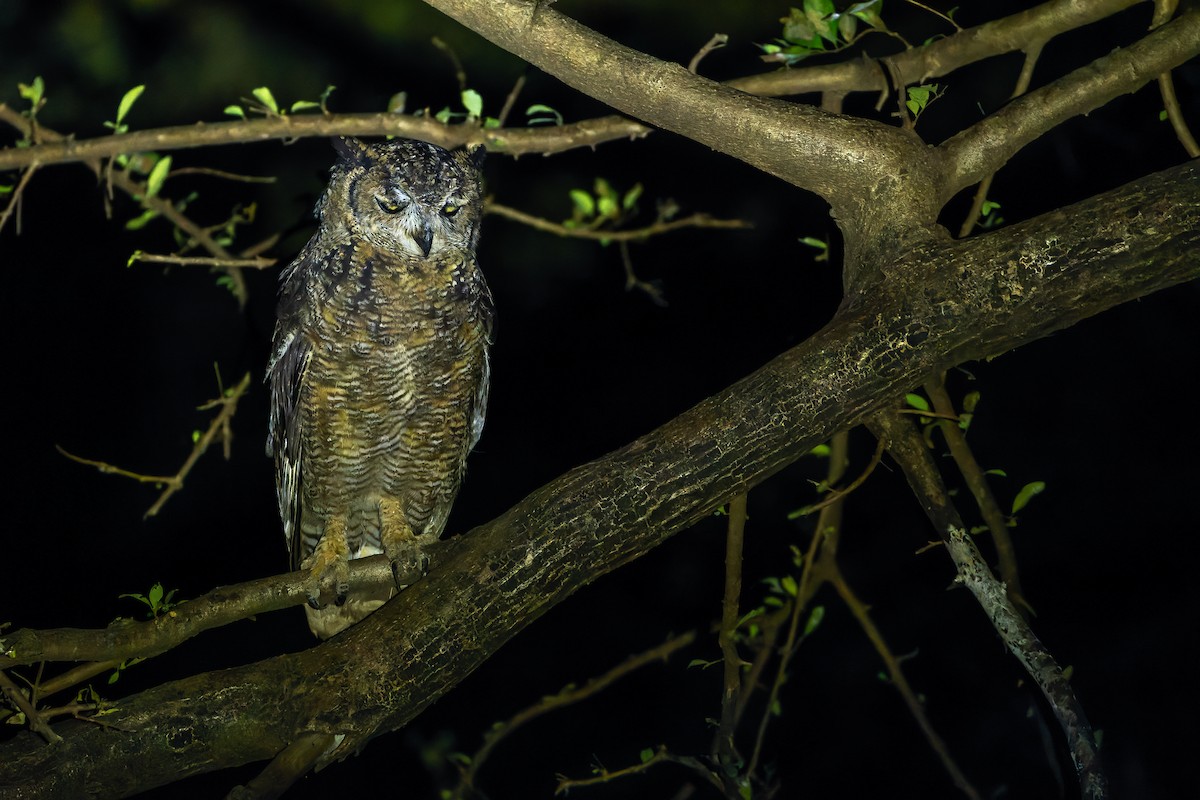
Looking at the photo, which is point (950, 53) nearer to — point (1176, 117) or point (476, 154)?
point (1176, 117)

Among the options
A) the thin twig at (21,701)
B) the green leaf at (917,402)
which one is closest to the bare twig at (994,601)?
the green leaf at (917,402)

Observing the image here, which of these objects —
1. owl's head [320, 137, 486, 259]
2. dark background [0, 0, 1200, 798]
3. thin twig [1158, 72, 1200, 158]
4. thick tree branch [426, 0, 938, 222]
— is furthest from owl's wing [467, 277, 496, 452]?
thin twig [1158, 72, 1200, 158]

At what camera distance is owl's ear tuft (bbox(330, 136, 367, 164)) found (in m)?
2.05

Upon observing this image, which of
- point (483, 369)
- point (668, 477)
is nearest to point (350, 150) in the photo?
point (483, 369)

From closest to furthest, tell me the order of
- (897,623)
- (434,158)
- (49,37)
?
(434,158), (49,37), (897,623)

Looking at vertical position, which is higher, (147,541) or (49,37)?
(49,37)

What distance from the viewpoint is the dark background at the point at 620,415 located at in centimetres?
249

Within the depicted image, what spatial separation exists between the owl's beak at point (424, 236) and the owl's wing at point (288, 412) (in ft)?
1.04

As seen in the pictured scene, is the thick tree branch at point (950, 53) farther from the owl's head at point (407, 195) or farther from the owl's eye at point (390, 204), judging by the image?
the owl's eye at point (390, 204)

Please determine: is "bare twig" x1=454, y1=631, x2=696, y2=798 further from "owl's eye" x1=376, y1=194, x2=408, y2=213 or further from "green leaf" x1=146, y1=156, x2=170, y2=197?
"green leaf" x1=146, y1=156, x2=170, y2=197

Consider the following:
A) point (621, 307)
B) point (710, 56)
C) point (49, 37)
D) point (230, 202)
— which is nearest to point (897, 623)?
point (621, 307)

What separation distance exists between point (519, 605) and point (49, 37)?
1973 millimetres

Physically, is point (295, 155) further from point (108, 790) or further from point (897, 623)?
point (897, 623)

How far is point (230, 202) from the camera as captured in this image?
8.98ft
